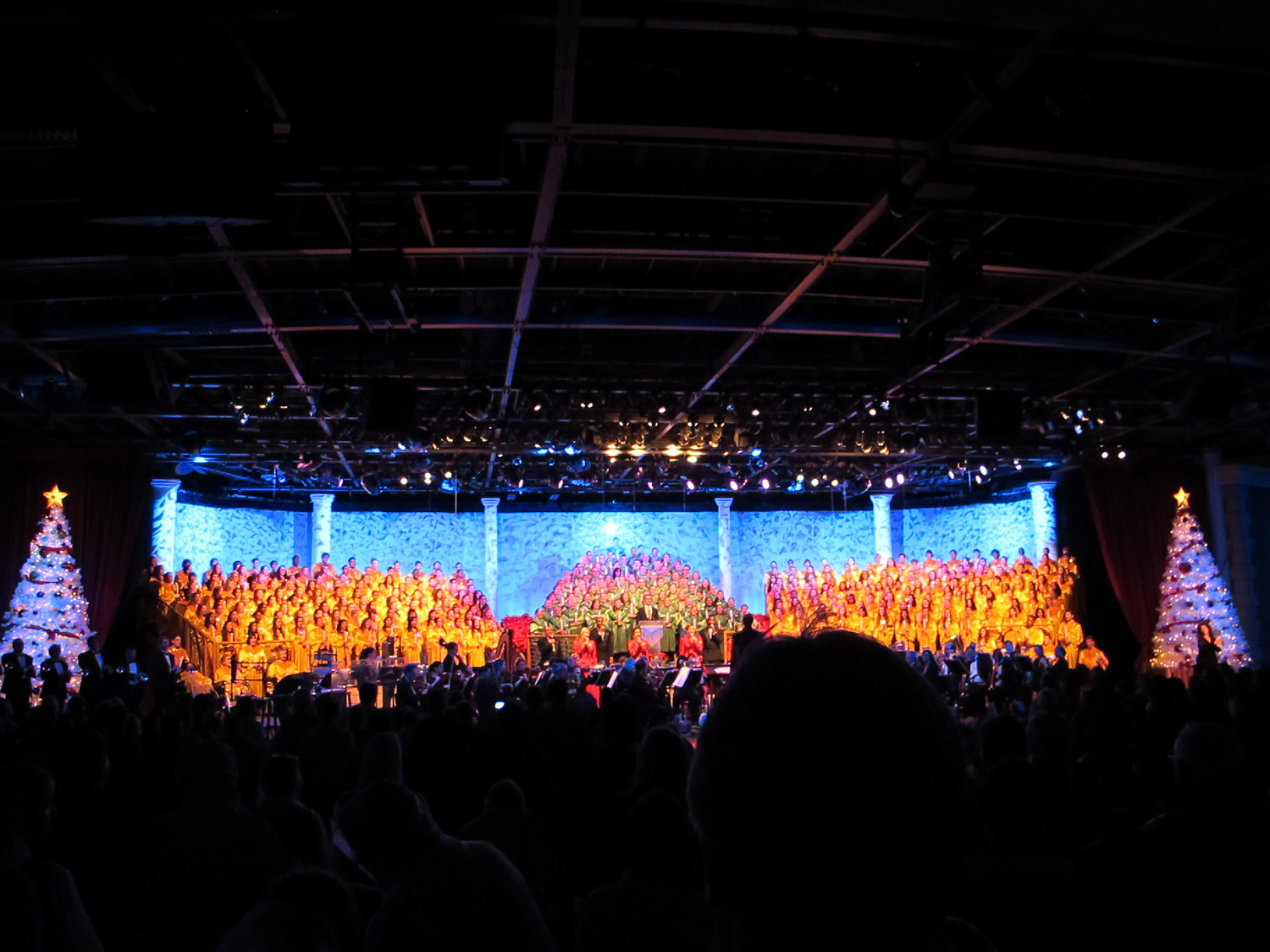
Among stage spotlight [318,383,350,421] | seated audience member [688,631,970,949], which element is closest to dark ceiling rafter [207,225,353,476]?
stage spotlight [318,383,350,421]

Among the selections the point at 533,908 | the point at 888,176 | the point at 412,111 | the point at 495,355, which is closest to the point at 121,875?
the point at 533,908

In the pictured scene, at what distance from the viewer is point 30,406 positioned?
14.1 metres

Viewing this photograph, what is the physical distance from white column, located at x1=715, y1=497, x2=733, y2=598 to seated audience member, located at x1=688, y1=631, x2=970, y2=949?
87.0 feet

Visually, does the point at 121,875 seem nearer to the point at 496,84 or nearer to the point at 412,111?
the point at 412,111

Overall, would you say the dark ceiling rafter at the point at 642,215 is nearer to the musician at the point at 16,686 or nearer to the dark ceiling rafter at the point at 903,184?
the dark ceiling rafter at the point at 903,184

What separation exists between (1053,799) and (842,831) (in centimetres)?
343

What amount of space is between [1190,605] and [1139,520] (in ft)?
7.10

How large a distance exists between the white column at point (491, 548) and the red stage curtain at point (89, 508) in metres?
10.2

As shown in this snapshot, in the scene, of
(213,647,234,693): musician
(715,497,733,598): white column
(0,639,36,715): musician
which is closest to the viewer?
(0,639,36,715): musician

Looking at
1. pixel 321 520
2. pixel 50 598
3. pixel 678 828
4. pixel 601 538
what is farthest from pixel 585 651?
pixel 678 828

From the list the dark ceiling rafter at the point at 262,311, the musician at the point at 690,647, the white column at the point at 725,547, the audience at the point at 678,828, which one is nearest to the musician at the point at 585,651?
the musician at the point at 690,647

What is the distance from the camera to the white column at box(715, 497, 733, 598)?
27406 millimetres

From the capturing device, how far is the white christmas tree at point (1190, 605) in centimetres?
1662

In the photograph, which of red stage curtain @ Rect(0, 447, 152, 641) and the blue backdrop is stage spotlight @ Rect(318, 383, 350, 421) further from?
the blue backdrop
